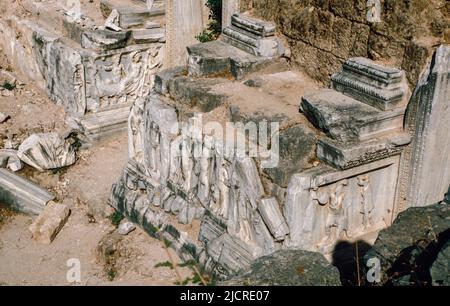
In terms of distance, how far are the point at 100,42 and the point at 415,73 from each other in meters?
4.27

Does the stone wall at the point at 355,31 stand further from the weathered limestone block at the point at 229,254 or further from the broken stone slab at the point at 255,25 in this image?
the weathered limestone block at the point at 229,254

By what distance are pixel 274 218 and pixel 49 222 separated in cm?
272

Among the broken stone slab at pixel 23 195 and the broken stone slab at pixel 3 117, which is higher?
the broken stone slab at pixel 3 117

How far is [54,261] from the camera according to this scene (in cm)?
673

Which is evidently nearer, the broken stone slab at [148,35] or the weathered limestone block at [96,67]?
the weathered limestone block at [96,67]

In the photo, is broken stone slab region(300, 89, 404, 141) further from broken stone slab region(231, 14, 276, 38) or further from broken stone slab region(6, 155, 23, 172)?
broken stone slab region(6, 155, 23, 172)

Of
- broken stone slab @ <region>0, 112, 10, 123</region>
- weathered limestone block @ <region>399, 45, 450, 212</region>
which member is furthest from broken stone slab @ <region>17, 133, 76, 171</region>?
weathered limestone block @ <region>399, 45, 450, 212</region>

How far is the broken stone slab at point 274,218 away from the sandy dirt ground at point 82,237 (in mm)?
862

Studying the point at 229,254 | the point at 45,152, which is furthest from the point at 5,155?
the point at 229,254

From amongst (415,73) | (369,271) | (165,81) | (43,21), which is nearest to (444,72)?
(415,73)

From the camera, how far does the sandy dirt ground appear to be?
6.43 metres

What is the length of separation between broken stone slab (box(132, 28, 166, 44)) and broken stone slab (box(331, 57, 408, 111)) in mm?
3551

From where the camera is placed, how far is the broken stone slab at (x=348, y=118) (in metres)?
5.61

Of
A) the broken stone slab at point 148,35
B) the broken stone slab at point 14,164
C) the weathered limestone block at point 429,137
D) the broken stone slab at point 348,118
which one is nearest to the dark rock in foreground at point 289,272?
the broken stone slab at point 348,118
